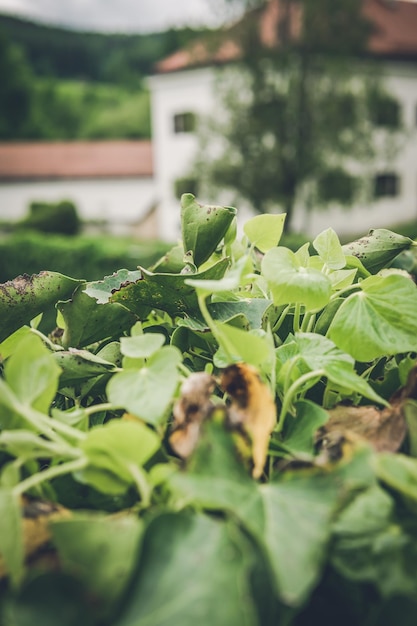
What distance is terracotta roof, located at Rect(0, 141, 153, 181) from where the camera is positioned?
26.0 m

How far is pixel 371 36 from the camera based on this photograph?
15.6 metres

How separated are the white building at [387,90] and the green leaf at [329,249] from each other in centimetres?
1508

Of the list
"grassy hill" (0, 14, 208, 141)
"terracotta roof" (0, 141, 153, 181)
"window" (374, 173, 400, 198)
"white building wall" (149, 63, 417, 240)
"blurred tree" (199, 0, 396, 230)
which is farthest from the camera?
"grassy hill" (0, 14, 208, 141)

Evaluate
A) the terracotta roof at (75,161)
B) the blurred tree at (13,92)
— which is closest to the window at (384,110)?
the terracotta roof at (75,161)

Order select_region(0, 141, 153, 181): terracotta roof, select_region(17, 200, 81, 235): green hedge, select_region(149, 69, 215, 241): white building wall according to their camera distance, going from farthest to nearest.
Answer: select_region(0, 141, 153, 181): terracotta roof, select_region(17, 200, 81, 235): green hedge, select_region(149, 69, 215, 241): white building wall

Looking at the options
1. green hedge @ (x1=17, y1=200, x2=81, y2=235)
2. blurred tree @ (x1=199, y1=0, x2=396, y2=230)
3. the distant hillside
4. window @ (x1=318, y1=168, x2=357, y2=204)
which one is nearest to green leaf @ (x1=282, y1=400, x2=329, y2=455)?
blurred tree @ (x1=199, y1=0, x2=396, y2=230)

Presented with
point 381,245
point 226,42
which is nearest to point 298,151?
point 226,42

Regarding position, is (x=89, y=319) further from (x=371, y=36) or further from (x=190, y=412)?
(x=371, y=36)

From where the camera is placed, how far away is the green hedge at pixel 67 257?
1039 centimetres

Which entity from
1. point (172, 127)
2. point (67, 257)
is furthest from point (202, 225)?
point (172, 127)

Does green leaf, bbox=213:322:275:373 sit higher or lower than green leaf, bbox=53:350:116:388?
higher

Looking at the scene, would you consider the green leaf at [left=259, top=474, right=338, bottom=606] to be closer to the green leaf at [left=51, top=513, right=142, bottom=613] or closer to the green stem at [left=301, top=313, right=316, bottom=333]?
the green leaf at [left=51, top=513, right=142, bottom=613]

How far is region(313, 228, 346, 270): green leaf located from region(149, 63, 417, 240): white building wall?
1536 cm

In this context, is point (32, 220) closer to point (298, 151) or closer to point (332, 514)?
point (298, 151)
